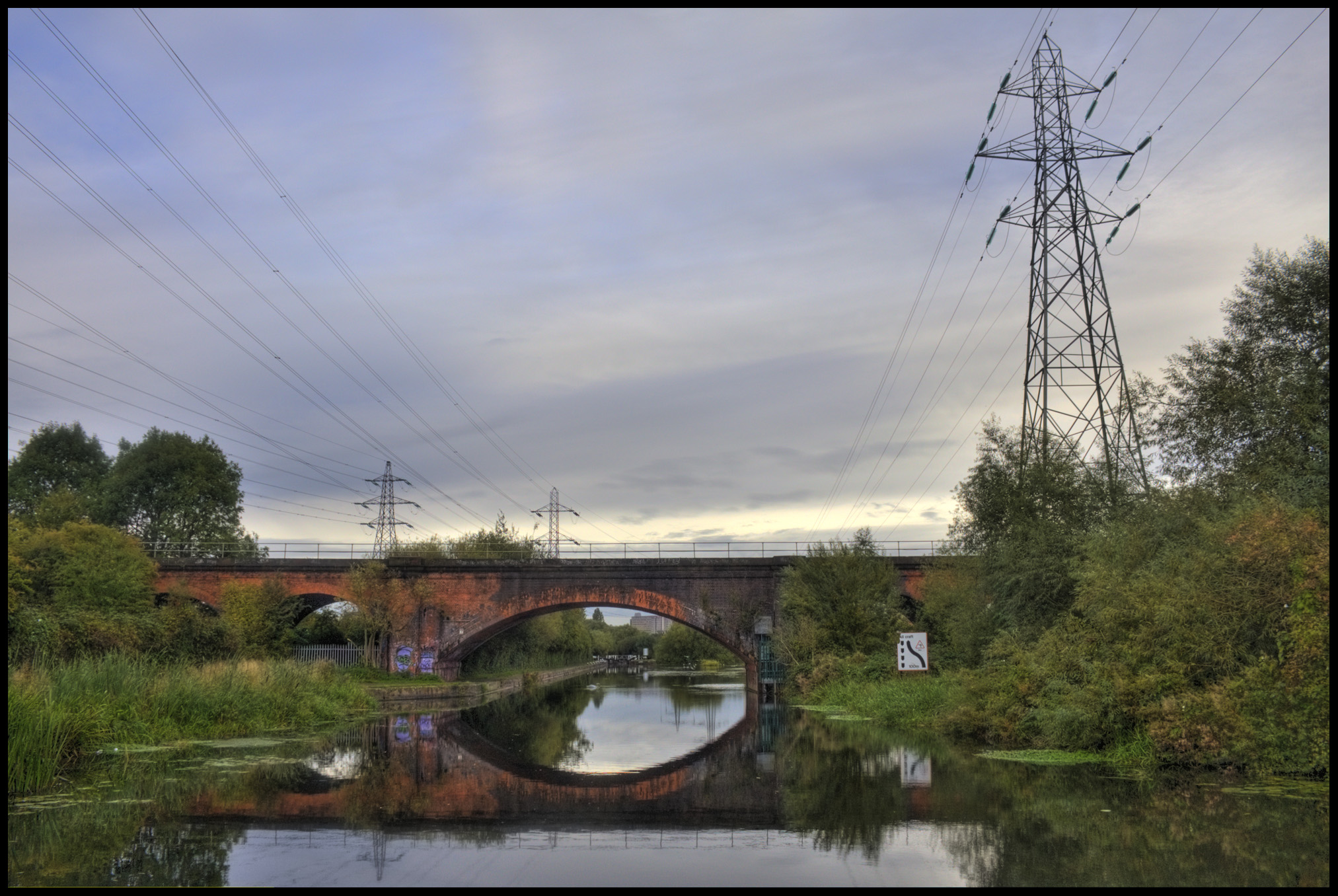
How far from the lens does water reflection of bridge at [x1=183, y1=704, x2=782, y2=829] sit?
12.1 meters

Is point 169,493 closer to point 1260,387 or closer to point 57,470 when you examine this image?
point 57,470

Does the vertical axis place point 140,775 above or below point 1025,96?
below

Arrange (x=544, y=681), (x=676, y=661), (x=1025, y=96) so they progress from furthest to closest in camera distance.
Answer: (x=676, y=661), (x=544, y=681), (x=1025, y=96)

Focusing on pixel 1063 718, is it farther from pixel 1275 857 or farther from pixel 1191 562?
pixel 1275 857

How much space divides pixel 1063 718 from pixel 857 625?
18465mm

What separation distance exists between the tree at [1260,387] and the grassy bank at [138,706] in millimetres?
19573

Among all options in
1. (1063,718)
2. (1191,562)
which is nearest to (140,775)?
(1063,718)

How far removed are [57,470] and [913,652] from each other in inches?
2837

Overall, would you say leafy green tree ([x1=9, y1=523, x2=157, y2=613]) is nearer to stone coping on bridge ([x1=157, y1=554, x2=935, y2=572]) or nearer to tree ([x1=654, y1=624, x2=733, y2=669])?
stone coping on bridge ([x1=157, y1=554, x2=935, y2=572])

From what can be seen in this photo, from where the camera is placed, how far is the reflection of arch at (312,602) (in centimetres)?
4775

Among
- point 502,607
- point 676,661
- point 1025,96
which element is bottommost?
point 676,661

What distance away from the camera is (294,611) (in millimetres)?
47062

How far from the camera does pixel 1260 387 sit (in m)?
19.6

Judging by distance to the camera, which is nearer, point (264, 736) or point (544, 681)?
point (264, 736)
